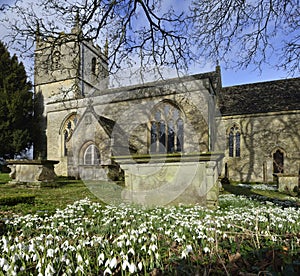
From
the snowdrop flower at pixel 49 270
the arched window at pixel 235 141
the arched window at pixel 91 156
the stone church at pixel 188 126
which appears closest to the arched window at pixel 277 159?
the stone church at pixel 188 126

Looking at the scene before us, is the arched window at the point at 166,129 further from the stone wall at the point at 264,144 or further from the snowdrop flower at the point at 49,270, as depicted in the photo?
the snowdrop flower at the point at 49,270

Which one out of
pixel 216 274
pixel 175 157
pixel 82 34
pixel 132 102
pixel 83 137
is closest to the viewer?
pixel 216 274

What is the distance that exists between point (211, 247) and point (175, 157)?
141 inches

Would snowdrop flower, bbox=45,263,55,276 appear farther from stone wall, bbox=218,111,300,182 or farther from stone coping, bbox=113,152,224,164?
stone wall, bbox=218,111,300,182

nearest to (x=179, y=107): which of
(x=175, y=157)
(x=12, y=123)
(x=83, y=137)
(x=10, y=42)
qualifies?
(x=83, y=137)

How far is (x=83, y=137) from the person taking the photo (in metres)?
18.1

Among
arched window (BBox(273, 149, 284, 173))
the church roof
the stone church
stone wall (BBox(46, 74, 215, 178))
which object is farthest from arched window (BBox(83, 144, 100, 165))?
arched window (BBox(273, 149, 284, 173))

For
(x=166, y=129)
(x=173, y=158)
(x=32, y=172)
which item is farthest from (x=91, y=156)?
(x=173, y=158)

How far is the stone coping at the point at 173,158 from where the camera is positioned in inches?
222

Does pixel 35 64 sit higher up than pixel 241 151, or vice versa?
pixel 35 64

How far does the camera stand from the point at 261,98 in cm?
2103

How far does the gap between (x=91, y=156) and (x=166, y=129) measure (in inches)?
261

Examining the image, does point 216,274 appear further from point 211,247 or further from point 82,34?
point 82,34

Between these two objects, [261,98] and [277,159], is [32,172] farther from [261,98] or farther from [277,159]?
[261,98]
